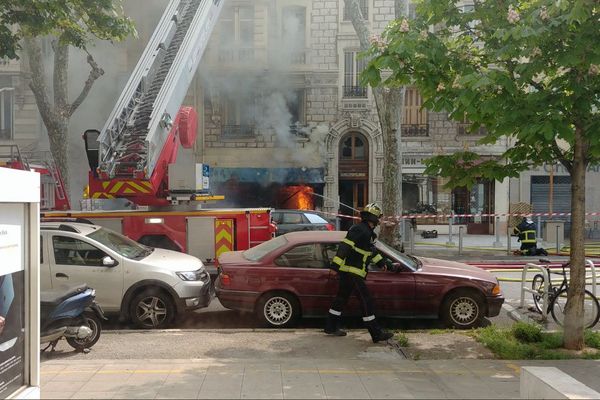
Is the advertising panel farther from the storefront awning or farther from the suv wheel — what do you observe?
the storefront awning

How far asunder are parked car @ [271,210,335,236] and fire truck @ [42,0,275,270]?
3940mm

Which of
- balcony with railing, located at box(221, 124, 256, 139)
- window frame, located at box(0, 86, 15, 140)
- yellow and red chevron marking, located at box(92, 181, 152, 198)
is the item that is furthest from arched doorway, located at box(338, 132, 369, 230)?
yellow and red chevron marking, located at box(92, 181, 152, 198)

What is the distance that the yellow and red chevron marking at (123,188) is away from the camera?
9.91 metres

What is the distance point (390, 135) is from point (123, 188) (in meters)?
7.27

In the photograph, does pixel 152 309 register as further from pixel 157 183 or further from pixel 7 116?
pixel 7 116

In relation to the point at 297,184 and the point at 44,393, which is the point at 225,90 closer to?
the point at 297,184

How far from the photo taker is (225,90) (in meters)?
22.7

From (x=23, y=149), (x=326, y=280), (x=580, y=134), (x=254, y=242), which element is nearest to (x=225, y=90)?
(x=23, y=149)

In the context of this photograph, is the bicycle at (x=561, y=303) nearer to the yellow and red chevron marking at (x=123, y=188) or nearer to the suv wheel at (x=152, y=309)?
the suv wheel at (x=152, y=309)

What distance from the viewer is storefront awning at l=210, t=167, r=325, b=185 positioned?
73.7 feet

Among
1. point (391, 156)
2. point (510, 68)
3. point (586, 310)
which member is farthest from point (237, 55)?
point (586, 310)

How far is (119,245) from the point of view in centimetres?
805

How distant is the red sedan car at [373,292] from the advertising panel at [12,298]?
4035mm

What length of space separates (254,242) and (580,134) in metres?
5.70
